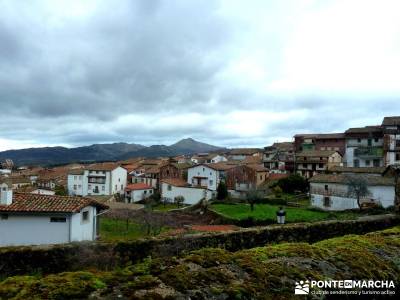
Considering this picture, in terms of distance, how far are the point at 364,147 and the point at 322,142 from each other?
10835 millimetres

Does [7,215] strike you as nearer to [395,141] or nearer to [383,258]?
[383,258]

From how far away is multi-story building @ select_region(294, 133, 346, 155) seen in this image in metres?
68.3

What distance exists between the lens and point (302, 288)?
3.37 m

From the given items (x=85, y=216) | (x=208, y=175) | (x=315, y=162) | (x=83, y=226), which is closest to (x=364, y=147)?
(x=315, y=162)

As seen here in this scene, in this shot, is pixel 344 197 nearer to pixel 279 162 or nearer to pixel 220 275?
pixel 279 162

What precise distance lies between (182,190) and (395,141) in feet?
115

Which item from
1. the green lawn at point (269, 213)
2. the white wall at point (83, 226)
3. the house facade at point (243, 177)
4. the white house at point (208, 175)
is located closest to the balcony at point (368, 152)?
the house facade at point (243, 177)

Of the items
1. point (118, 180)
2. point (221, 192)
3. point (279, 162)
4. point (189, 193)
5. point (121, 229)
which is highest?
point (279, 162)

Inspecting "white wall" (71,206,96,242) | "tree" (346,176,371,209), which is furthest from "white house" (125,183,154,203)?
"white wall" (71,206,96,242)

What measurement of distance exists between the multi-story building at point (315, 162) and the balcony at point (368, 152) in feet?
11.3

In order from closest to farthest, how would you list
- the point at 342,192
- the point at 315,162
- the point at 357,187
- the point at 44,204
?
1. the point at 44,204
2. the point at 357,187
3. the point at 342,192
4. the point at 315,162

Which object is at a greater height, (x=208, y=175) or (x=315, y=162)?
(x=315, y=162)

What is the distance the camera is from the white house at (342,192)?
134ft

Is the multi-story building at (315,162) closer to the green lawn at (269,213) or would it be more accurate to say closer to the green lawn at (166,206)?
the green lawn at (269,213)
